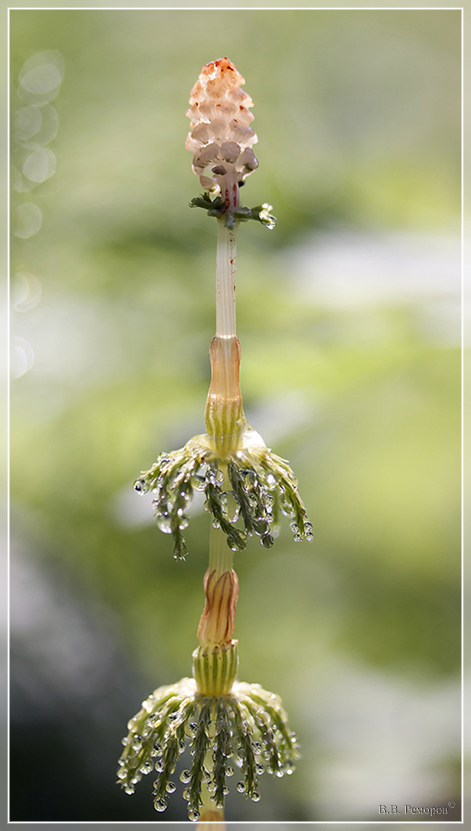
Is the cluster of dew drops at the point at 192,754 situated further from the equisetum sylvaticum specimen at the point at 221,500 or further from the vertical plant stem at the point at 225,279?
the vertical plant stem at the point at 225,279

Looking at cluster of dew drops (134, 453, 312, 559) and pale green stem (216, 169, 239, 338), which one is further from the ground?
pale green stem (216, 169, 239, 338)

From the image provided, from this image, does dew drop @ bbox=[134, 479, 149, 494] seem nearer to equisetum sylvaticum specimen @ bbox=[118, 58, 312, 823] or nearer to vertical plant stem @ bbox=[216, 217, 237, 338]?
equisetum sylvaticum specimen @ bbox=[118, 58, 312, 823]

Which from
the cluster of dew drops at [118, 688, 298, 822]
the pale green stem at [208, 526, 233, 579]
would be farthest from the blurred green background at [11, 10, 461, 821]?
the pale green stem at [208, 526, 233, 579]

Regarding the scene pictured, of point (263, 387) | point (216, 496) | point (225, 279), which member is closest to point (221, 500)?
point (216, 496)

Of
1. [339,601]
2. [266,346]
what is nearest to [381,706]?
[339,601]

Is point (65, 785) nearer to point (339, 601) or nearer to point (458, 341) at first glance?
point (339, 601)

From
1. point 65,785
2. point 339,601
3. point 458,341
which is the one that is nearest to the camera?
point 65,785

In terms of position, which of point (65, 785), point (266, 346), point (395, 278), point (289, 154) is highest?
point (289, 154)
